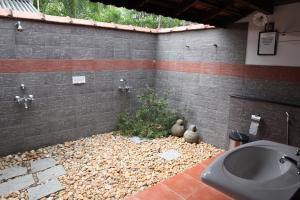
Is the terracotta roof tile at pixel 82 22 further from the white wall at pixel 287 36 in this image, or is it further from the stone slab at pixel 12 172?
the white wall at pixel 287 36

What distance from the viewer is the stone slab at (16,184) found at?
2.91 meters

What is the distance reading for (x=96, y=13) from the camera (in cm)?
668

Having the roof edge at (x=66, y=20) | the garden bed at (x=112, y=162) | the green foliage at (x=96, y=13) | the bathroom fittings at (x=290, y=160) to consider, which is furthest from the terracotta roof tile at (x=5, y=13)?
the bathroom fittings at (x=290, y=160)

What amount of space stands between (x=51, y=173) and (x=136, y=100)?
8.38 ft

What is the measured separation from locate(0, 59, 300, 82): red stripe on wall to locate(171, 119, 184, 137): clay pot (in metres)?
1.10

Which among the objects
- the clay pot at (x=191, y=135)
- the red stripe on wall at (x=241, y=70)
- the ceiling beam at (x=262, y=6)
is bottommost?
the clay pot at (x=191, y=135)

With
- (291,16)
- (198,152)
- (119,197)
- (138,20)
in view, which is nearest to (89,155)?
(119,197)

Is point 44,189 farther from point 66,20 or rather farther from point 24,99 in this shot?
point 66,20

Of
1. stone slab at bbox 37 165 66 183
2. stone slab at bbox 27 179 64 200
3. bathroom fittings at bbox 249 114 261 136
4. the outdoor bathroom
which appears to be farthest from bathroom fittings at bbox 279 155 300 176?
stone slab at bbox 37 165 66 183

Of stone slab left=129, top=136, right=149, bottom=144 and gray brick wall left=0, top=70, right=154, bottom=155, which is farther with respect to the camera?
stone slab left=129, top=136, right=149, bottom=144

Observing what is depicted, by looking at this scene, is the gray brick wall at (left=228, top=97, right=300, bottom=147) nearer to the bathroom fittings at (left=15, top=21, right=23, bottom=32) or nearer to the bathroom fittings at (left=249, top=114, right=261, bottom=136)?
the bathroom fittings at (left=249, top=114, right=261, bottom=136)

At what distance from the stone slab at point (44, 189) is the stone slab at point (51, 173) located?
0.13 meters

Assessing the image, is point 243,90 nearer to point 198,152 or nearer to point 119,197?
point 198,152

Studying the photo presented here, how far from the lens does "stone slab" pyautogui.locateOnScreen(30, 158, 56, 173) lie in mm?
3467
